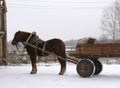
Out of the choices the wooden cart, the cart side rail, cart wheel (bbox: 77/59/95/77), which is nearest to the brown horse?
the wooden cart

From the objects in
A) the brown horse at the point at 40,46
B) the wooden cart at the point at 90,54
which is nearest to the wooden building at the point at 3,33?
the brown horse at the point at 40,46

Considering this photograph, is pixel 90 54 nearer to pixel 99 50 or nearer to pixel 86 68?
pixel 99 50

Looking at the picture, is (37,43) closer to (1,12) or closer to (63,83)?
(63,83)

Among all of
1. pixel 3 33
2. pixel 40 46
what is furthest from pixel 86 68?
pixel 3 33

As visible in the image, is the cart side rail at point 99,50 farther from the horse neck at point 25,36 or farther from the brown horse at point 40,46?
the horse neck at point 25,36

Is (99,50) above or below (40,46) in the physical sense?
above

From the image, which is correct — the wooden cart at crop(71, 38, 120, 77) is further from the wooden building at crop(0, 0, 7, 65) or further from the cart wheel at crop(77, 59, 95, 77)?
the wooden building at crop(0, 0, 7, 65)

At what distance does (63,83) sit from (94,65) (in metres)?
2.99

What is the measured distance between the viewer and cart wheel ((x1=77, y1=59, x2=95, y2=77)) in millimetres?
15875

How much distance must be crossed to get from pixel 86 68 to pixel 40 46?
2.65 meters

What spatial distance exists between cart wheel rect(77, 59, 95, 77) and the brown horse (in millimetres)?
1229

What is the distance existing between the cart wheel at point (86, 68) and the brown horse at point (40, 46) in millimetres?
1229

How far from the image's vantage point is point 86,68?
15945 millimetres

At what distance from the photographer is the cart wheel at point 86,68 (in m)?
15.9
